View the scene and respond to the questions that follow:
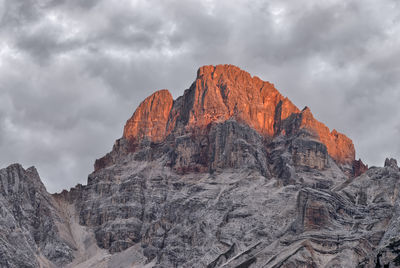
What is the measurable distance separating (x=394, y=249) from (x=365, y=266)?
46.1 ft

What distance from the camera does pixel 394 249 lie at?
529 feet

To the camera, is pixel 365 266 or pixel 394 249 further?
pixel 365 266

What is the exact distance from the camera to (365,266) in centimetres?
17438
